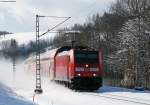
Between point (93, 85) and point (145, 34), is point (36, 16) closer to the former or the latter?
point (93, 85)

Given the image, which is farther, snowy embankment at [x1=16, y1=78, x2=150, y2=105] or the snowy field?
the snowy field

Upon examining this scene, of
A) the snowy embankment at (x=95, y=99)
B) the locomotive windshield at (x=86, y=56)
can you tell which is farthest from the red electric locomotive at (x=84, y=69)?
the snowy embankment at (x=95, y=99)

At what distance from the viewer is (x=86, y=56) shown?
36.5 meters

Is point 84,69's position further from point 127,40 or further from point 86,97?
point 127,40

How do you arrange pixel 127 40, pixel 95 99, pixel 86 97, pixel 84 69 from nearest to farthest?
pixel 95 99 → pixel 86 97 → pixel 84 69 → pixel 127 40

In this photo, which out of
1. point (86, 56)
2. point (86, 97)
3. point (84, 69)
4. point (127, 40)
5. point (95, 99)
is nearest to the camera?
point (95, 99)

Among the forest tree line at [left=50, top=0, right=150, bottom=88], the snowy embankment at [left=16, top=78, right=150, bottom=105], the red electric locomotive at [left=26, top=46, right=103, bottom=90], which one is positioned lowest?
the snowy embankment at [left=16, top=78, right=150, bottom=105]

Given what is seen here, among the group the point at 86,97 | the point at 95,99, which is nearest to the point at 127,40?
the point at 86,97

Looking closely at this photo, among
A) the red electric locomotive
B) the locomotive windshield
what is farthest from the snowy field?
the locomotive windshield

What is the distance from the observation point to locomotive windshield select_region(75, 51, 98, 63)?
3631 cm

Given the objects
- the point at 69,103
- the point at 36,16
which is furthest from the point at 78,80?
the point at 69,103

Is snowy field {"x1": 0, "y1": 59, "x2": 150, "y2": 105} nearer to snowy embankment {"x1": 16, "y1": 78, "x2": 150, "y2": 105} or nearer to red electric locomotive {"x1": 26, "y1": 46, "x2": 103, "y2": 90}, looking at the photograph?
snowy embankment {"x1": 16, "y1": 78, "x2": 150, "y2": 105}

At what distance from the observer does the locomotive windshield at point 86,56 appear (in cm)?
3631

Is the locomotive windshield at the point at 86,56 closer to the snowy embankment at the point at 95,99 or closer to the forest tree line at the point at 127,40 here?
the snowy embankment at the point at 95,99
